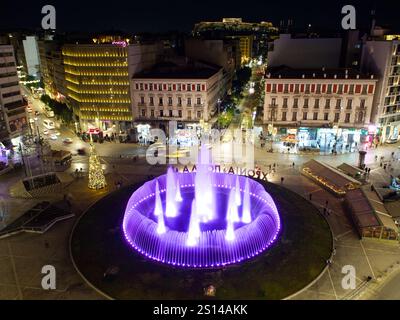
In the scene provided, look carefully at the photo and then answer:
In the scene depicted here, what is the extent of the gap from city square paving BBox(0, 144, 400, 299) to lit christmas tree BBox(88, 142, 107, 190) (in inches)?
46.9

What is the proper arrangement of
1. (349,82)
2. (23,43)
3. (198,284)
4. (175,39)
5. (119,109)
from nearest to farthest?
(198,284) → (349,82) → (119,109) → (23,43) → (175,39)

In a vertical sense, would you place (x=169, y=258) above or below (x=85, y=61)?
below

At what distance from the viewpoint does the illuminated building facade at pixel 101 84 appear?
79500 mm

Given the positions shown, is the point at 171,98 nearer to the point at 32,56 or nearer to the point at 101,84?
the point at 101,84

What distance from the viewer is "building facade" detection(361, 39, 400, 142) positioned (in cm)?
7038

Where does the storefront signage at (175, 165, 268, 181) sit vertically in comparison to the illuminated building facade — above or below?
below

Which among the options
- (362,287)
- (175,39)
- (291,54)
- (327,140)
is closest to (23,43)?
(175,39)

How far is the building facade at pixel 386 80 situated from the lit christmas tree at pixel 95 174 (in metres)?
57.3

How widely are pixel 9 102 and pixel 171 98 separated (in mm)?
35751

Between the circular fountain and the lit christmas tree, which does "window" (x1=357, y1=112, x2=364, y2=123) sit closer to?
the circular fountain

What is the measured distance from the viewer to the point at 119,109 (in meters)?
83.3

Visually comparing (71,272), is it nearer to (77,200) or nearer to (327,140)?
(77,200)

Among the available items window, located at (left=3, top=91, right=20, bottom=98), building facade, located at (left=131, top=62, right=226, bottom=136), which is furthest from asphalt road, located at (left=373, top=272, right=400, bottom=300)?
window, located at (left=3, top=91, right=20, bottom=98)
